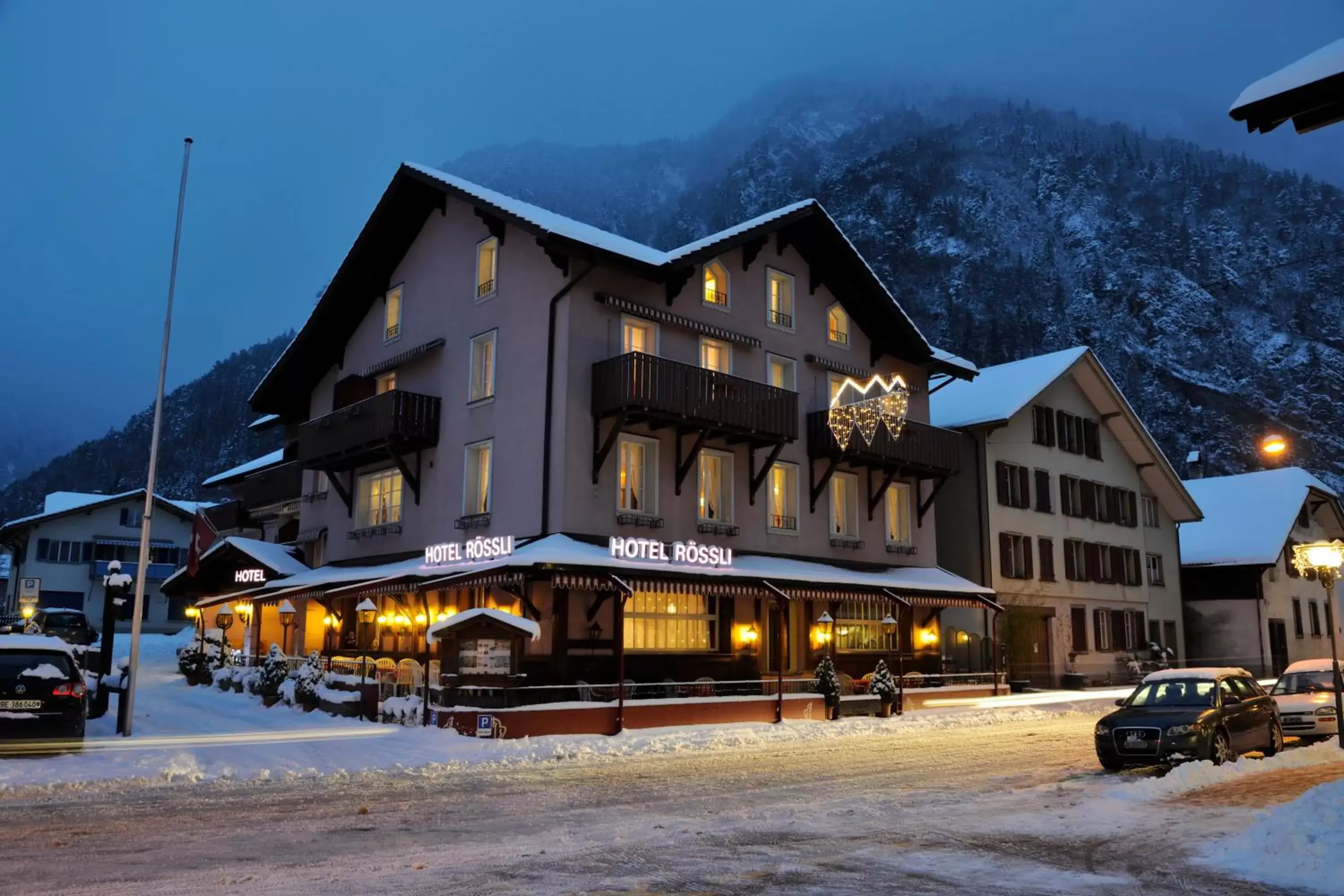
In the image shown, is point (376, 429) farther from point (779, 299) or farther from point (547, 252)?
point (779, 299)

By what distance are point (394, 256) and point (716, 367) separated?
1153 cm

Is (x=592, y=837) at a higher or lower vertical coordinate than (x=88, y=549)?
lower

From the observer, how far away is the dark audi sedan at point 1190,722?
51.4 ft

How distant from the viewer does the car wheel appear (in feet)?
51.7

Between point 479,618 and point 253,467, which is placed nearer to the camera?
point 479,618

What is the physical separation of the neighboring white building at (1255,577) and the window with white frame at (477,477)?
37.6m

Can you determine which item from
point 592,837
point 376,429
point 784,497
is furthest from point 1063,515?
point 592,837

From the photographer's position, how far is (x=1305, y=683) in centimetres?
2150

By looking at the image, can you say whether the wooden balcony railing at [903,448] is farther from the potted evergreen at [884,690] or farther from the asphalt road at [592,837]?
the asphalt road at [592,837]

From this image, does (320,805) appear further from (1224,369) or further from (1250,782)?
(1224,369)

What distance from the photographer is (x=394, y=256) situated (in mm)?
33469

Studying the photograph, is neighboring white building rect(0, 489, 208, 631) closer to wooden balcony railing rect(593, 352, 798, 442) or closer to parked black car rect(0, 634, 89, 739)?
wooden balcony railing rect(593, 352, 798, 442)

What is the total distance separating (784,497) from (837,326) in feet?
21.8

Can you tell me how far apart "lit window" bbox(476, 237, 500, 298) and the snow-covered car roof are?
19097 mm
